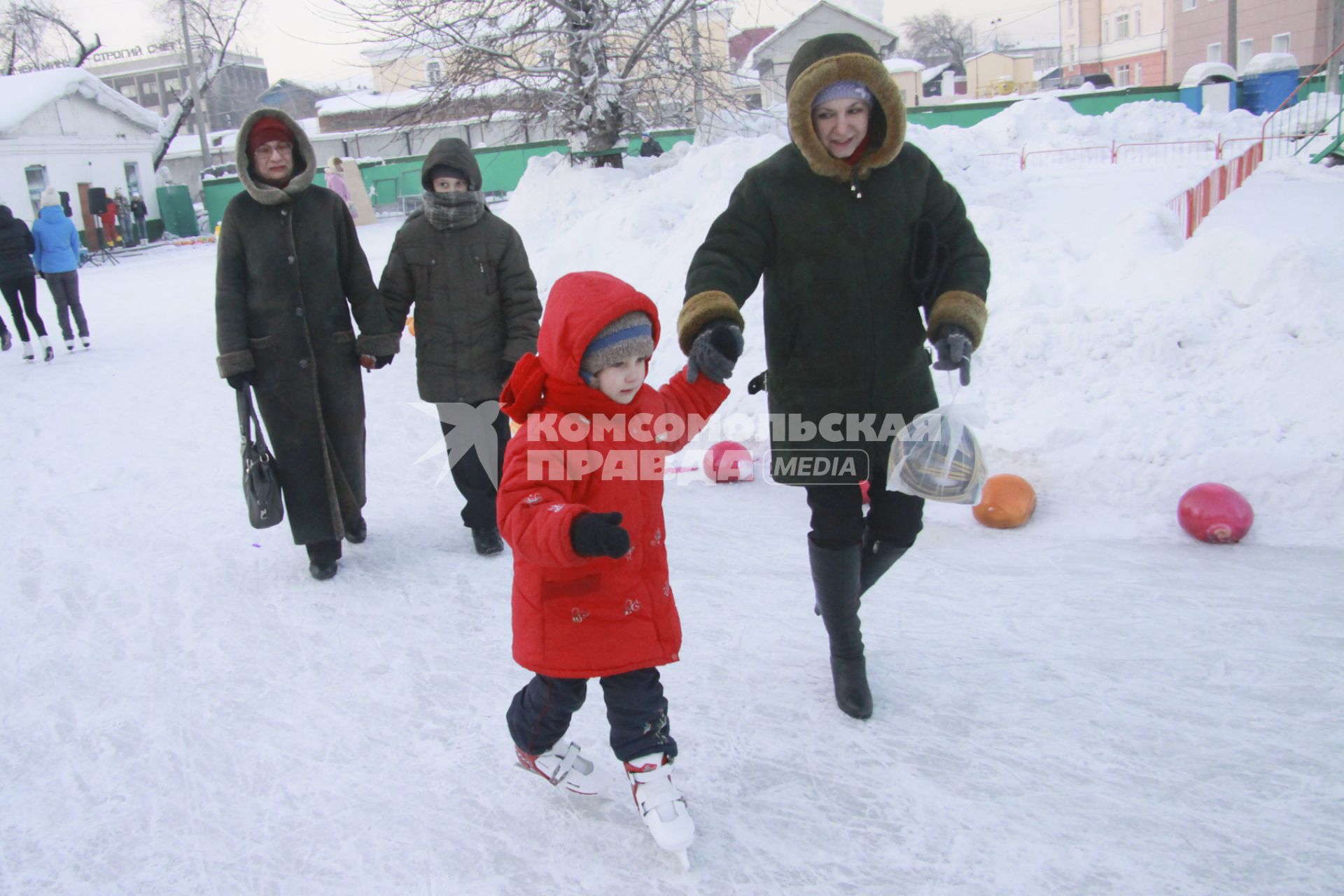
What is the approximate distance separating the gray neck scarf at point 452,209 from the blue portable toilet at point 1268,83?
81.9 ft

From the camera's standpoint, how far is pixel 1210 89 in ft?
79.0

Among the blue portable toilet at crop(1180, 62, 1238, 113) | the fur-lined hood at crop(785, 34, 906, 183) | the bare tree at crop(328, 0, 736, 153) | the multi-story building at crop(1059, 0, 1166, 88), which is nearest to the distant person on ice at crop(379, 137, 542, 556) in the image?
the fur-lined hood at crop(785, 34, 906, 183)

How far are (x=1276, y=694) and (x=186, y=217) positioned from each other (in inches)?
1237

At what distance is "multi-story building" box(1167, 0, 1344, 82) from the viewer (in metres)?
33.2

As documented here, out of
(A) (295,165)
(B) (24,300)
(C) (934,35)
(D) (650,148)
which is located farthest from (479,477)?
(C) (934,35)

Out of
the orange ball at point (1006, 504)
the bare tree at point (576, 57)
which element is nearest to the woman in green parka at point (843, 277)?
the orange ball at point (1006, 504)

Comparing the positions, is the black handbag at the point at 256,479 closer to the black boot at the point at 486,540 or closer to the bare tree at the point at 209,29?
the black boot at the point at 486,540

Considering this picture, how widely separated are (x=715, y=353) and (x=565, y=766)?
104 centimetres

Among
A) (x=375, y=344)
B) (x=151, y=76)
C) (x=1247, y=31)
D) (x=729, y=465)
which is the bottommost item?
(x=729, y=465)

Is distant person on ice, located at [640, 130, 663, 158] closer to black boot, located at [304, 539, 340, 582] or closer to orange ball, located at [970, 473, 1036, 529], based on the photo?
orange ball, located at [970, 473, 1036, 529]

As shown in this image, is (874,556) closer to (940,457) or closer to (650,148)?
(940,457)

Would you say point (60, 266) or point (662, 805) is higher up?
point (60, 266)

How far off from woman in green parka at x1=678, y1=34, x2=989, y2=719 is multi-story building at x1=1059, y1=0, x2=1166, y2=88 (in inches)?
1894

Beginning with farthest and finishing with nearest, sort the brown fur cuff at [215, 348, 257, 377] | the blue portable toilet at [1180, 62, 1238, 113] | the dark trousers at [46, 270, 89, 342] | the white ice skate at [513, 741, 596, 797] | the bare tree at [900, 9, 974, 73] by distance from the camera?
the bare tree at [900, 9, 974, 73]
the blue portable toilet at [1180, 62, 1238, 113]
the dark trousers at [46, 270, 89, 342]
the brown fur cuff at [215, 348, 257, 377]
the white ice skate at [513, 741, 596, 797]
